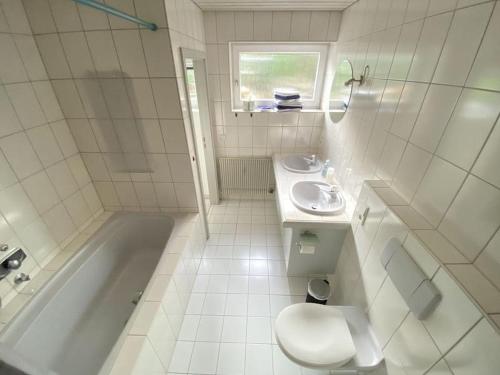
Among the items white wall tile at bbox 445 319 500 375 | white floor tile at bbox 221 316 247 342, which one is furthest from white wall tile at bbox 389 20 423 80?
white floor tile at bbox 221 316 247 342

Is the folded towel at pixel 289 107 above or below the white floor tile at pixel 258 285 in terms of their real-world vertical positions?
above

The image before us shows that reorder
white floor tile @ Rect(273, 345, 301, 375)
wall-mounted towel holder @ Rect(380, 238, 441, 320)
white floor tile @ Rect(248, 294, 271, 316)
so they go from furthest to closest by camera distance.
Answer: white floor tile @ Rect(248, 294, 271, 316)
white floor tile @ Rect(273, 345, 301, 375)
wall-mounted towel holder @ Rect(380, 238, 441, 320)

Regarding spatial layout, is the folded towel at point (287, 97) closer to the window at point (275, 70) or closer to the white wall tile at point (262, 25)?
the window at point (275, 70)

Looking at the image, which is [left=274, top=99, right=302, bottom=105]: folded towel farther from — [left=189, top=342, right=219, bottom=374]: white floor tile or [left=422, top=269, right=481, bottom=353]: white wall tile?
[left=189, top=342, right=219, bottom=374]: white floor tile

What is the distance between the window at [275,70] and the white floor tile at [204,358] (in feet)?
7.62

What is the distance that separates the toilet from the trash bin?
29 cm

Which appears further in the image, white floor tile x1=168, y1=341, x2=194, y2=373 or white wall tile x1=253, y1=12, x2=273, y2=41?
white wall tile x1=253, y1=12, x2=273, y2=41

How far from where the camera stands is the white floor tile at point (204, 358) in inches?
53.6

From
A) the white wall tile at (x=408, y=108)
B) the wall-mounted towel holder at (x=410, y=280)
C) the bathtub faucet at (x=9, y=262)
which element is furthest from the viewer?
the bathtub faucet at (x=9, y=262)

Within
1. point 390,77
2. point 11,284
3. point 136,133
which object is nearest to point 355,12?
point 390,77

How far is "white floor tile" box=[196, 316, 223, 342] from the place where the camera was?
151 centimetres

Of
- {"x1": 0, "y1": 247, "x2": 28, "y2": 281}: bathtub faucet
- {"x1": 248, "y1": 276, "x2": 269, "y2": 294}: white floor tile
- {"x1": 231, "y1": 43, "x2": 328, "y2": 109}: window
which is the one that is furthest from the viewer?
{"x1": 231, "y1": 43, "x2": 328, "y2": 109}: window

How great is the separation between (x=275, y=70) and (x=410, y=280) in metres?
2.32

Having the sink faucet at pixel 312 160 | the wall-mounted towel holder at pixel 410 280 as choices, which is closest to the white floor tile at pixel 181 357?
the wall-mounted towel holder at pixel 410 280
